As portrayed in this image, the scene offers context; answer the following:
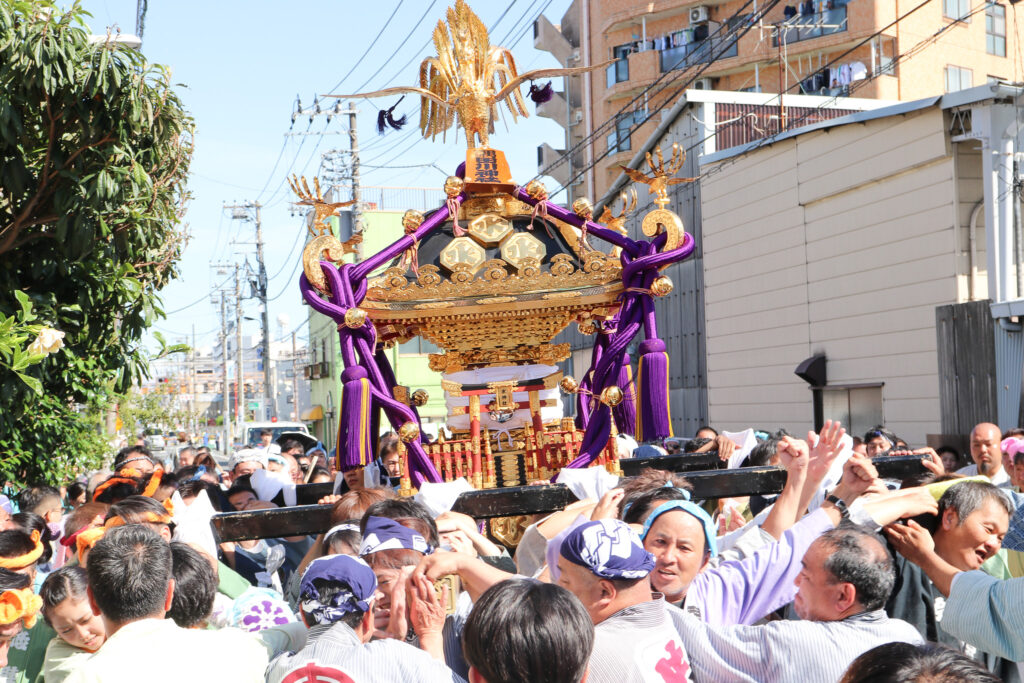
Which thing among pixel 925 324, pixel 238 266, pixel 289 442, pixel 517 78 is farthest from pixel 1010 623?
pixel 238 266

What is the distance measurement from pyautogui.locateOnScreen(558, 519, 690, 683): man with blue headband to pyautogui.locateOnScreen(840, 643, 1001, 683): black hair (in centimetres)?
81

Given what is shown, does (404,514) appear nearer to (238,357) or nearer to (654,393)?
(654,393)

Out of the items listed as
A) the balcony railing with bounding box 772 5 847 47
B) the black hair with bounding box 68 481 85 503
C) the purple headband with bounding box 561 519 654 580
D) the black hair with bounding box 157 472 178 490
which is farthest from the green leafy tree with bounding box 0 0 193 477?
the balcony railing with bounding box 772 5 847 47

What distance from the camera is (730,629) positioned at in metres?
2.93

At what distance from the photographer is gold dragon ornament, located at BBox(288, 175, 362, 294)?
735 cm

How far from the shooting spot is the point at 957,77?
84.2 feet

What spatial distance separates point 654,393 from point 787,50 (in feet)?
66.5

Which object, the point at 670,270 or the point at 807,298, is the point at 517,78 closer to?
the point at 807,298

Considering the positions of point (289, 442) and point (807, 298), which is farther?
point (807, 298)

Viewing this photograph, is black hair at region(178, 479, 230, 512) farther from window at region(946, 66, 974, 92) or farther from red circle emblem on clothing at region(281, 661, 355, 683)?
window at region(946, 66, 974, 92)

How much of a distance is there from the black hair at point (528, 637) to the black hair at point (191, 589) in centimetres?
115

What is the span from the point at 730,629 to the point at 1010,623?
72 centimetres

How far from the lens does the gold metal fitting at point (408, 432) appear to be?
273 inches

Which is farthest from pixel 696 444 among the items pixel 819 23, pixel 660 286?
pixel 819 23
